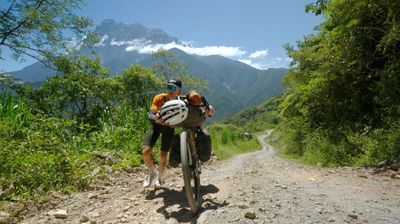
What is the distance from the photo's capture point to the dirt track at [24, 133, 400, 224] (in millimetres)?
3877

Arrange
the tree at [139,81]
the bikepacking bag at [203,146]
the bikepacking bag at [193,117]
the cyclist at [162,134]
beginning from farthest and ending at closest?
the tree at [139,81] → the cyclist at [162,134] → the bikepacking bag at [203,146] → the bikepacking bag at [193,117]

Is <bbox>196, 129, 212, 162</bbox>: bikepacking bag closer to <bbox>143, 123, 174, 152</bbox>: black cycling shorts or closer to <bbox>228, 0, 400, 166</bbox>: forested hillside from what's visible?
<bbox>143, 123, 174, 152</bbox>: black cycling shorts

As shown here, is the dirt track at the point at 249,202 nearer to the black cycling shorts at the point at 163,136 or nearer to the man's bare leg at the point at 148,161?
the man's bare leg at the point at 148,161

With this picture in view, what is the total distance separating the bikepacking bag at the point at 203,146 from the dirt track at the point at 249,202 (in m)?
0.59

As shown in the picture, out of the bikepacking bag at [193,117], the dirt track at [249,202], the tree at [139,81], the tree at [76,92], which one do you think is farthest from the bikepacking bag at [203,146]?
the tree at [139,81]

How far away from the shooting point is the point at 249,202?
14.4ft

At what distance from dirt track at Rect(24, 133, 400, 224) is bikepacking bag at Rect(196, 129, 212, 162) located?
1.92 feet

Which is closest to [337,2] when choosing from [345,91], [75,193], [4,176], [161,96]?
[345,91]

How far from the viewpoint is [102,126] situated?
1049cm

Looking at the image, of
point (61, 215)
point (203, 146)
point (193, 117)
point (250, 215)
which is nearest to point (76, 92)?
point (61, 215)

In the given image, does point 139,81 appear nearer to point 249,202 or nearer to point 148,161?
point 148,161

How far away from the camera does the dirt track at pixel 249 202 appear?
12.7 feet

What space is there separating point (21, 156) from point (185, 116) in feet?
11.6

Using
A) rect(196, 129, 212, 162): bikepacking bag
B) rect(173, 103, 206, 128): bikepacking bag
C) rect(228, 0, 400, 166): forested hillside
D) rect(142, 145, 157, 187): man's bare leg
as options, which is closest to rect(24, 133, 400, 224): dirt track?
rect(142, 145, 157, 187): man's bare leg
